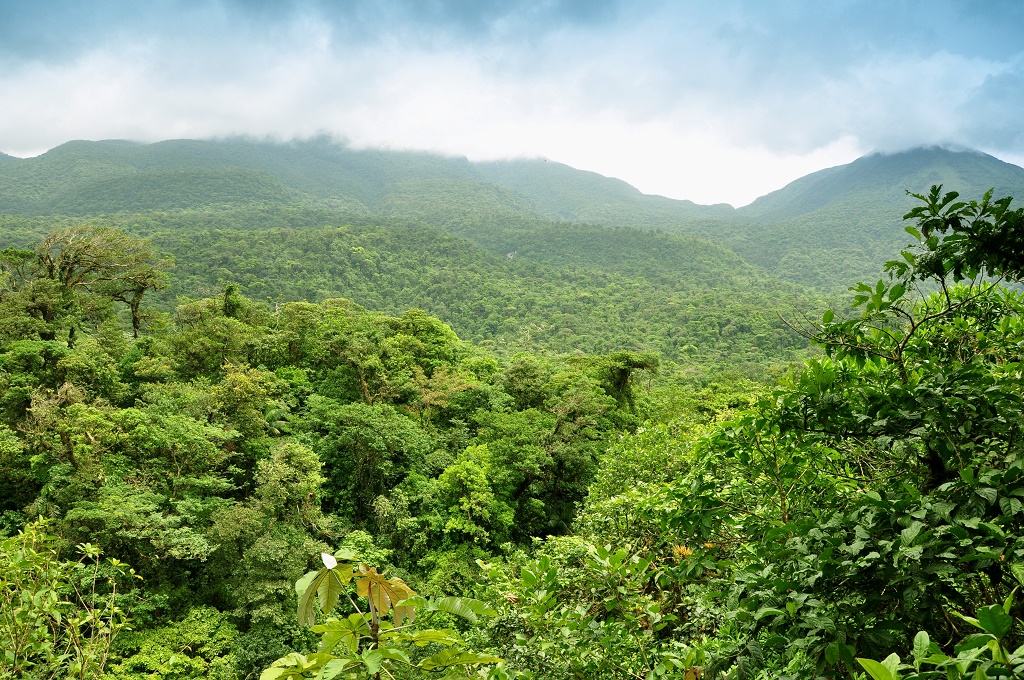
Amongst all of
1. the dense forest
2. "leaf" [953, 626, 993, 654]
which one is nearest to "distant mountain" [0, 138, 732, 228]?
the dense forest

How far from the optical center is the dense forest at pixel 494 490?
5.26ft

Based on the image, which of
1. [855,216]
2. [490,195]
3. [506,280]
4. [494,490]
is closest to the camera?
[494,490]

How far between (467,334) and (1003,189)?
111688mm

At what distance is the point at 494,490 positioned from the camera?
50.6 ft

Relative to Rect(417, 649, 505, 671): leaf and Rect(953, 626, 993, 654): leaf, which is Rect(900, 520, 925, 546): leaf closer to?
Rect(953, 626, 993, 654): leaf

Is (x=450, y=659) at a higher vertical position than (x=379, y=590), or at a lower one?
lower

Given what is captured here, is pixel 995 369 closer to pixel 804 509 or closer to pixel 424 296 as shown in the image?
pixel 804 509

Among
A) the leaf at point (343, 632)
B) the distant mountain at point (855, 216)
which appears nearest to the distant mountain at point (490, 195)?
the distant mountain at point (855, 216)

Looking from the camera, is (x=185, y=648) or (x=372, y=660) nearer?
(x=372, y=660)

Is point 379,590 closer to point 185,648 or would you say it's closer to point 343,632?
point 343,632

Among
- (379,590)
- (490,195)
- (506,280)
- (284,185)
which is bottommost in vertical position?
(506,280)

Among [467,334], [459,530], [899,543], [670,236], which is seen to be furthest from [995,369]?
[670,236]

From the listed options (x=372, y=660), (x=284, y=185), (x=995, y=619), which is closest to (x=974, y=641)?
(x=995, y=619)

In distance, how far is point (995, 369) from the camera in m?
2.16
